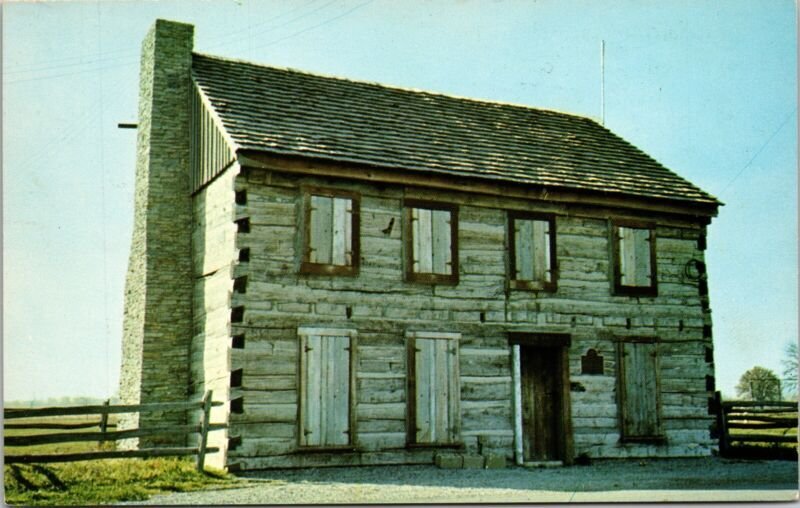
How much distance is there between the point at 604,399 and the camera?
18688 mm

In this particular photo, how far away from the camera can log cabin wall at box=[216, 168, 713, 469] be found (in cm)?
1593

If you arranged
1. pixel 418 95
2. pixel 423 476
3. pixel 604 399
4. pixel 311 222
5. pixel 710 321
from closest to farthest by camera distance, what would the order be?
1. pixel 423 476
2. pixel 311 222
3. pixel 604 399
4. pixel 710 321
5. pixel 418 95

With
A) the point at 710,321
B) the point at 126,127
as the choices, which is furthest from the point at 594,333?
the point at 126,127

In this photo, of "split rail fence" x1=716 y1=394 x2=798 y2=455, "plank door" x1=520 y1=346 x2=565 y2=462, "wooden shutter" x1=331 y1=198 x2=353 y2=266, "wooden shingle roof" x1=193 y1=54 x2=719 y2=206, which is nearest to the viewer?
"wooden shutter" x1=331 y1=198 x2=353 y2=266

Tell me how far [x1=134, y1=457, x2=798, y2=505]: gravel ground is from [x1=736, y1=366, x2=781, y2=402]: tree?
1.98m

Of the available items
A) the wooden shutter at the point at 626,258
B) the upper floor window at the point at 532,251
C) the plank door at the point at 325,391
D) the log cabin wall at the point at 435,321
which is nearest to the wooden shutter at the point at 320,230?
the log cabin wall at the point at 435,321

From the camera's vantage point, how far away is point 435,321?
17.4 m

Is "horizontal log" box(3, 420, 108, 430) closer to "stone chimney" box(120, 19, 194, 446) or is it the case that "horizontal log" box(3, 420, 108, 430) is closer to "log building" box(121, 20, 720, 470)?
"stone chimney" box(120, 19, 194, 446)

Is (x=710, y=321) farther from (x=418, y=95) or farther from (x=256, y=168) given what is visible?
(x=256, y=168)

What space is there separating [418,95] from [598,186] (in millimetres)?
4817

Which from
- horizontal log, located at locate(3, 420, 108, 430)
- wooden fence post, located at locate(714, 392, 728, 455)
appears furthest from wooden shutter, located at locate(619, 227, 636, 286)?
horizontal log, located at locate(3, 420, 108, 430)

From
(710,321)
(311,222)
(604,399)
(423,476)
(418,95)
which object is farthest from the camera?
(418,95)

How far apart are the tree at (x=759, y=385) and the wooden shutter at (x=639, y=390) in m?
1.92

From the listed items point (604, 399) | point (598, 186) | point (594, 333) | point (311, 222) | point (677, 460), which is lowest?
point (677, 460)
